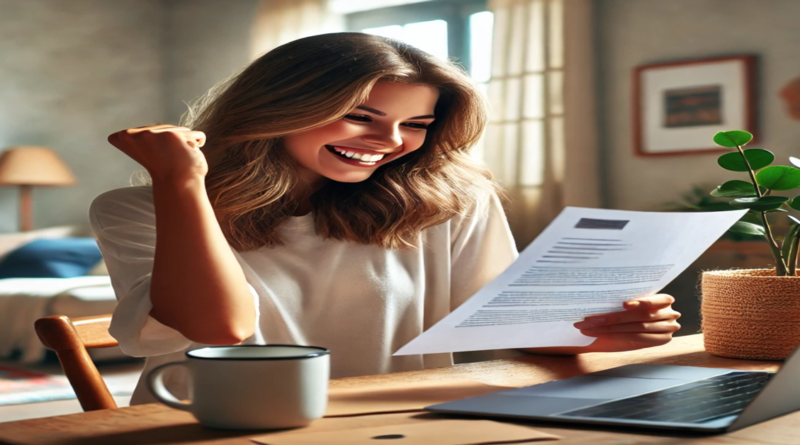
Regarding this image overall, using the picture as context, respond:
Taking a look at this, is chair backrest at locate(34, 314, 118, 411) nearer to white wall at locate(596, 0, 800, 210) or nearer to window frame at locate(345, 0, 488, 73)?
white wall at locate(596, 0, 800, 210)

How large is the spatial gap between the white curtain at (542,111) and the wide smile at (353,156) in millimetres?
3279

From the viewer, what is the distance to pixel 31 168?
18.0 feet

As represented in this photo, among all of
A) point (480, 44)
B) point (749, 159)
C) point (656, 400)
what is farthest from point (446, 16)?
point (656, 400)

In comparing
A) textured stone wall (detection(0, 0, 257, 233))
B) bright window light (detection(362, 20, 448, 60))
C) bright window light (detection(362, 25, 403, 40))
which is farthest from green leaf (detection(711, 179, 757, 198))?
textured stone wall (detection(0, 0, 257, 233))

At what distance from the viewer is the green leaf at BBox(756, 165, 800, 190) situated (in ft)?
3.21

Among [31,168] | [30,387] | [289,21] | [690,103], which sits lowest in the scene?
[30,387]

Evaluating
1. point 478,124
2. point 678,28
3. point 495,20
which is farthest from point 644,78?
point 478,124

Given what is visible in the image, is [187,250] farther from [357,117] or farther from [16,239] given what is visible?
[16,239]

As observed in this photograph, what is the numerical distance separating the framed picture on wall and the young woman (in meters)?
3.01

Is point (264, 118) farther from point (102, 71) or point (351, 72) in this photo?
point (102, 71)

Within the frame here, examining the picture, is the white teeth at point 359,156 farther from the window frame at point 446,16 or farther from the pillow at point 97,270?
the pillow at point 97,270

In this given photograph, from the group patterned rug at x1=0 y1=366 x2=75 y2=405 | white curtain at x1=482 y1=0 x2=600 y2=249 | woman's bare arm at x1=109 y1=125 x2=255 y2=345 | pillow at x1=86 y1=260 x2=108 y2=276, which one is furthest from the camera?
pillow at x1=86 y1=260 x2=108 y2=276

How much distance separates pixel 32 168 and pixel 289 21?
1.85 meters

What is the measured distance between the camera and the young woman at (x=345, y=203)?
115 cm
